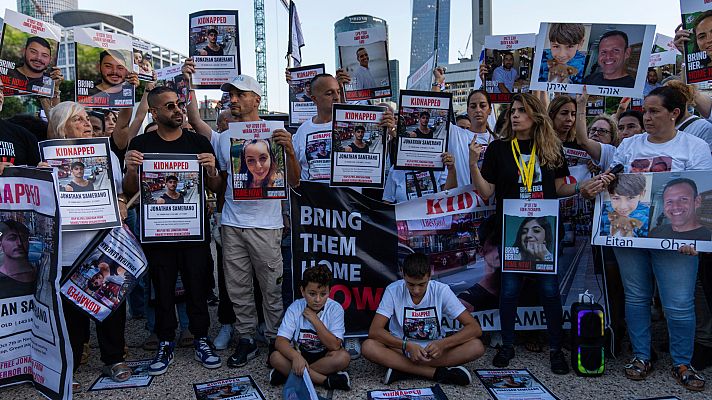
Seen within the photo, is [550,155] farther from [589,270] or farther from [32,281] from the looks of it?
[32,281]

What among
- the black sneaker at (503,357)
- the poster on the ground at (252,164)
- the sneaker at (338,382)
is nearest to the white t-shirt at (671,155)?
the black sneaker at (503,357)

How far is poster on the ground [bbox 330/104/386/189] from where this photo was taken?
4.05 metres

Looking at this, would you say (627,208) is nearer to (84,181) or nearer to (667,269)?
(667,269)

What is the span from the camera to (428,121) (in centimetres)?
409

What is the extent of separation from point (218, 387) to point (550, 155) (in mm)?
2899

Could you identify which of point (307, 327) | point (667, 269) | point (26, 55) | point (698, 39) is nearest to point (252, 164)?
point (307, 327)

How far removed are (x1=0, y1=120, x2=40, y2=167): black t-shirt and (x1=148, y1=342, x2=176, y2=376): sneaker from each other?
1626 millimetres

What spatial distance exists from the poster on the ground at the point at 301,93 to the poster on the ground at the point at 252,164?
200cm

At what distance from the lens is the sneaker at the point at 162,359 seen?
12.8 ft

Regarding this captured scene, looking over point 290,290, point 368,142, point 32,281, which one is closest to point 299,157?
point 368,142

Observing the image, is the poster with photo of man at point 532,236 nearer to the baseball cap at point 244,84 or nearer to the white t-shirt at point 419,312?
the white t-shirt at point 419,312

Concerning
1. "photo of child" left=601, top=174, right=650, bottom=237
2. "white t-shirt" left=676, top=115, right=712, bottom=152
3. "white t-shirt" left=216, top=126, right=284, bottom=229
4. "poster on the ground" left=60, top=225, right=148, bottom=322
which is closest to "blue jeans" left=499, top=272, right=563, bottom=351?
"photo of child" left=601, top=174, right=650, bottom=237

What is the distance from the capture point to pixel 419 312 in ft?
12.4

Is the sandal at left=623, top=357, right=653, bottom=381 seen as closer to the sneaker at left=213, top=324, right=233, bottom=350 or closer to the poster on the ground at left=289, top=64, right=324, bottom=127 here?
the sneaker at left=213, top=324, right=233, bottom=350
